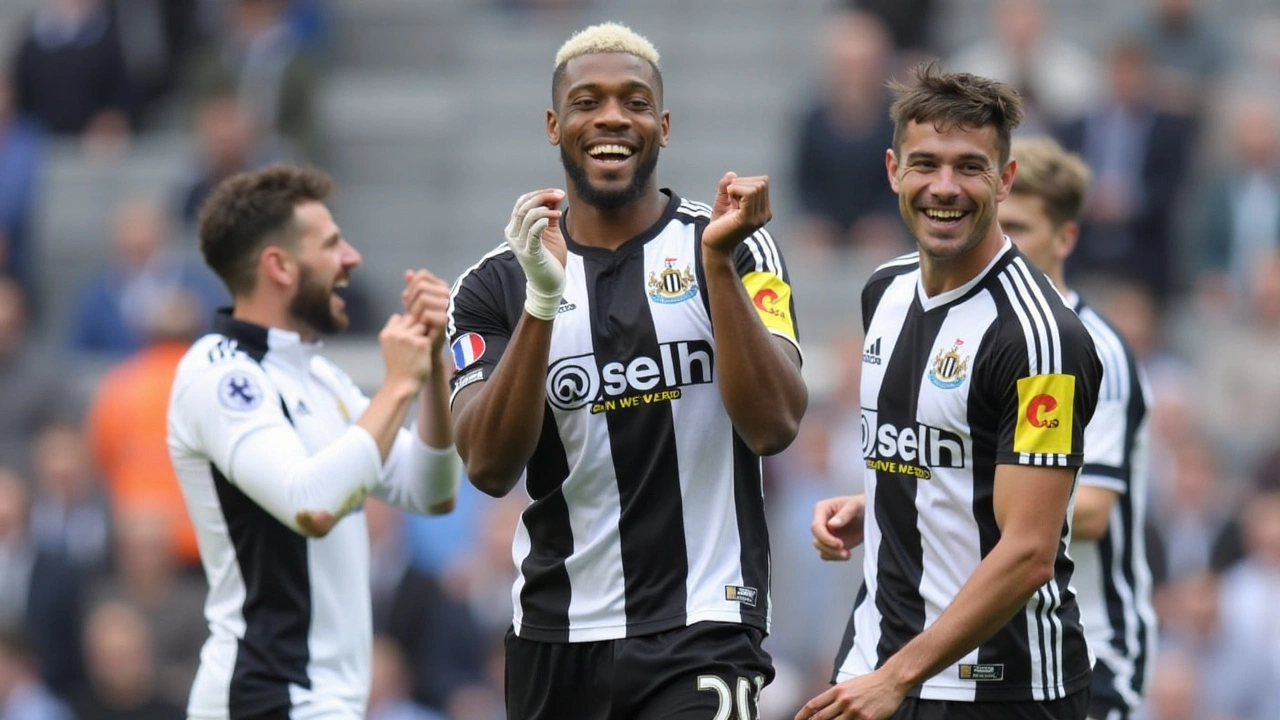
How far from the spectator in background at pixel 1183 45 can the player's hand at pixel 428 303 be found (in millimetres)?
8681

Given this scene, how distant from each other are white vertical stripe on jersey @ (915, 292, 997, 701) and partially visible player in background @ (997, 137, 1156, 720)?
1027mm

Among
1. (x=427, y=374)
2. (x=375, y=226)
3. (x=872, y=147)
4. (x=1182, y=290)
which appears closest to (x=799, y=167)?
(x=872, y=147)

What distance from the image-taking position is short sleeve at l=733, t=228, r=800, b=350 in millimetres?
6086

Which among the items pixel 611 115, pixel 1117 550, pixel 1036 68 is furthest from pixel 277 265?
pixel 1036 68

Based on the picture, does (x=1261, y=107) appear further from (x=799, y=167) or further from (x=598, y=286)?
(x=598, y=286)

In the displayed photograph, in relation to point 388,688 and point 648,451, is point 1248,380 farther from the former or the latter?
point 648,451

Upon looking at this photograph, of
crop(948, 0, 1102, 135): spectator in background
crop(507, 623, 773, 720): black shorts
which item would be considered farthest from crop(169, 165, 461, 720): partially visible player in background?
crop(948, 0, 1102, 135): spectator in background

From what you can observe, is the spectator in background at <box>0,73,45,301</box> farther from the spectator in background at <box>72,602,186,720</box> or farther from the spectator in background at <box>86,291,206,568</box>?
the spectator in background at <box>72,602,186,720</box>

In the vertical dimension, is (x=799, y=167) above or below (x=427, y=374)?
above

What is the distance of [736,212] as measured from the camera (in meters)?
5.66

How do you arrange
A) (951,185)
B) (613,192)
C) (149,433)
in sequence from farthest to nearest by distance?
(149,433) → (613,192) → (951,185)

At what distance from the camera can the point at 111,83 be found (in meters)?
16.9

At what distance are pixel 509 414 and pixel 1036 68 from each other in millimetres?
9144

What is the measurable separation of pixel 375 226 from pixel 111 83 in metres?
2.36
